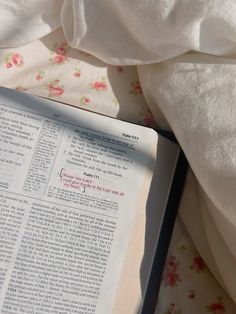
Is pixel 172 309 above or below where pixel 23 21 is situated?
below

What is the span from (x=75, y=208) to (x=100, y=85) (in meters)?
0.17

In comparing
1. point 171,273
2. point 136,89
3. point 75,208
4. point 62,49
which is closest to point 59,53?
point 62,49

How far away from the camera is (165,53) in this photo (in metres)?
0.68

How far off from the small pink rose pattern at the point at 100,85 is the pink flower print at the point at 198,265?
0.25 metres

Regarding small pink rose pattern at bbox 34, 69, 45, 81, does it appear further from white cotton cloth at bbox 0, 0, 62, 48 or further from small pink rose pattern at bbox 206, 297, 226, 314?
small pink rose pattern at bbox 206, 297, 226, 314

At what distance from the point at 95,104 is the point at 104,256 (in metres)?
0.19

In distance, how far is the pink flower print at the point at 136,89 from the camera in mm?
729

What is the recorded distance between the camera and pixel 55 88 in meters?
0.69

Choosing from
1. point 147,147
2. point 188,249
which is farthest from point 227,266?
point 147,147

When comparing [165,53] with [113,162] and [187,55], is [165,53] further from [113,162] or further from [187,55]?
[113,162]

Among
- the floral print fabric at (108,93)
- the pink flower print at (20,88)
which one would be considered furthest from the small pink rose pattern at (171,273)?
the pink flower print at (20,88)

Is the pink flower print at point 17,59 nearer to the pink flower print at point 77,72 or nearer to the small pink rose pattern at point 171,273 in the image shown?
the pink flower print at point 77,72

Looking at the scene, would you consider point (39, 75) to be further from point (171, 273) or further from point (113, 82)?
point (171, 273)

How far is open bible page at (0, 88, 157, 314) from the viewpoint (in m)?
0.61
